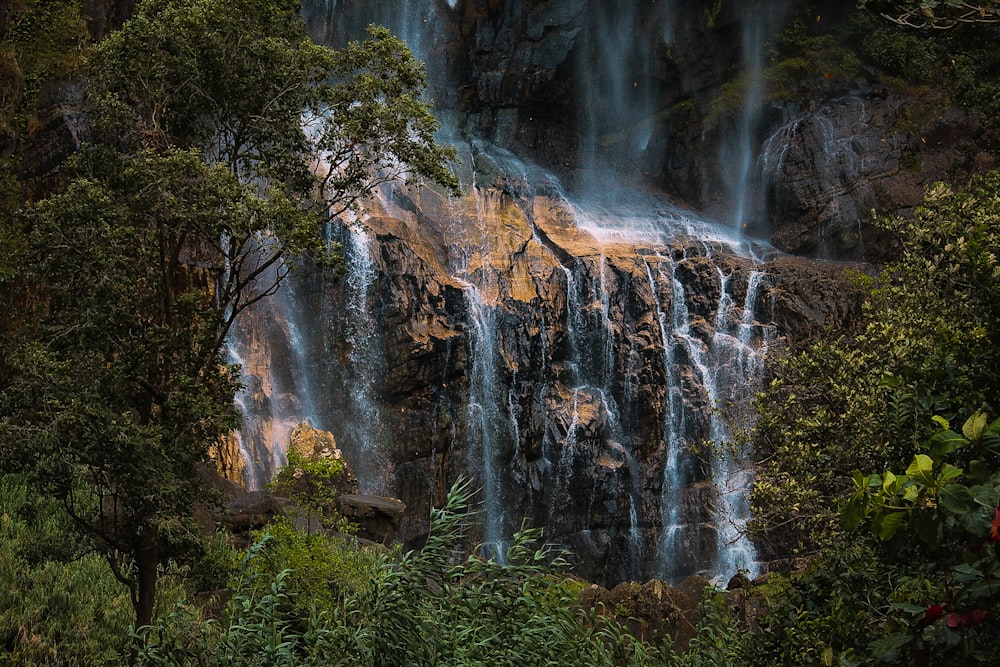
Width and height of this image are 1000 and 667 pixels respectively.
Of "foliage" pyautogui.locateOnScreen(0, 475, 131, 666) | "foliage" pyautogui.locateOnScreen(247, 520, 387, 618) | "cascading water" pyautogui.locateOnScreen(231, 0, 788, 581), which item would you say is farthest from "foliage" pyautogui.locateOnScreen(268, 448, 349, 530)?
"cascading water" pyautogui.locateOnScreen(231, 0, 788, 581)

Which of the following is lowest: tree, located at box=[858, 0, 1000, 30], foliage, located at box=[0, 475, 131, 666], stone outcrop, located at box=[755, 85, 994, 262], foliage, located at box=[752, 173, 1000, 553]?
foliage, located at box=[0, 475, 131, 666]

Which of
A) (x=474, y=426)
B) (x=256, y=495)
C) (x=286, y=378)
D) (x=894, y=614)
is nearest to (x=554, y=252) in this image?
(x=474, y=426)

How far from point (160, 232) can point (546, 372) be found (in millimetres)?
15515

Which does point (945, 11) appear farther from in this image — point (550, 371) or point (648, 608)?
point (550, 371)

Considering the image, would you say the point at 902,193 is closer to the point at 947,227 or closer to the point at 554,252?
the point at 554,252

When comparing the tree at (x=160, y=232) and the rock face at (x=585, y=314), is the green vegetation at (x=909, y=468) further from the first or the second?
the rock face at (x=585, y=314)

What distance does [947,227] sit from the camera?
7102 millimetres

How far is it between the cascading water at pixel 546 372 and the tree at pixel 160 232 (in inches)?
428

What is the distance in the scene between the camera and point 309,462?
45.6ft

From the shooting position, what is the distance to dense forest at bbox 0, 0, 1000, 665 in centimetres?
454

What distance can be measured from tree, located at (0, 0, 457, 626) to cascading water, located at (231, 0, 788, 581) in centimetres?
1088

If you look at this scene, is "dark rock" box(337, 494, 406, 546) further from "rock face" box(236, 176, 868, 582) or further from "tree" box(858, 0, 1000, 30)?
"tree" box(858, 0, 1000, 30)

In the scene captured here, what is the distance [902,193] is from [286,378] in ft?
64.2

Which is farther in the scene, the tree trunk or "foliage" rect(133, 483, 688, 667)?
the tree trunk
